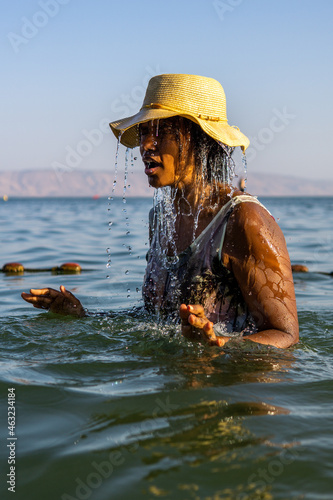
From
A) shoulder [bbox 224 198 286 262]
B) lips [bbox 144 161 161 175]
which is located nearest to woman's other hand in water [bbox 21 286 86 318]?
lips [bbox 144 161 161 175]

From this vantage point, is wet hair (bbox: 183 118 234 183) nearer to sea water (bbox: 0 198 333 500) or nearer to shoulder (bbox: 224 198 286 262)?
shoulder (bbox: 224 198 286 262)

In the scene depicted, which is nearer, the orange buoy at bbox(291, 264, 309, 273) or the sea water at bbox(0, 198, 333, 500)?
the sea water at bbox(0, 198, 333, 500)

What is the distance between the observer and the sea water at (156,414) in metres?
2.33

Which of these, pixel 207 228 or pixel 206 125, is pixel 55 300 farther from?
pixel 206 125

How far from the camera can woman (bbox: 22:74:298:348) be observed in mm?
3455

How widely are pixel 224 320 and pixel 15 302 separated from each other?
142 inches

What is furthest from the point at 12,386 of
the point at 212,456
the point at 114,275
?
the point at 114,275

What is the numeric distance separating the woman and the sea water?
0.22 m

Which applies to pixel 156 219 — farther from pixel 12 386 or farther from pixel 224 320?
pixel 12 386

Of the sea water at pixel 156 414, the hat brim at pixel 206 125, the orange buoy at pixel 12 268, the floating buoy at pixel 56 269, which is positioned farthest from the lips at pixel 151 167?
the orange buoy at pixel 12 268

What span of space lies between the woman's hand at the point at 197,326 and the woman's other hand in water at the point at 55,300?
5.15 ft

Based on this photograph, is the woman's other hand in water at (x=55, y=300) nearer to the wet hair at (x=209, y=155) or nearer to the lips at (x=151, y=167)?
the lips at (x=151, y=167)

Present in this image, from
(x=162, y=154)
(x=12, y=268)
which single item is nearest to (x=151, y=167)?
(x=162, y=154)

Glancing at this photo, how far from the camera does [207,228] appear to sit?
3818 millimetres
